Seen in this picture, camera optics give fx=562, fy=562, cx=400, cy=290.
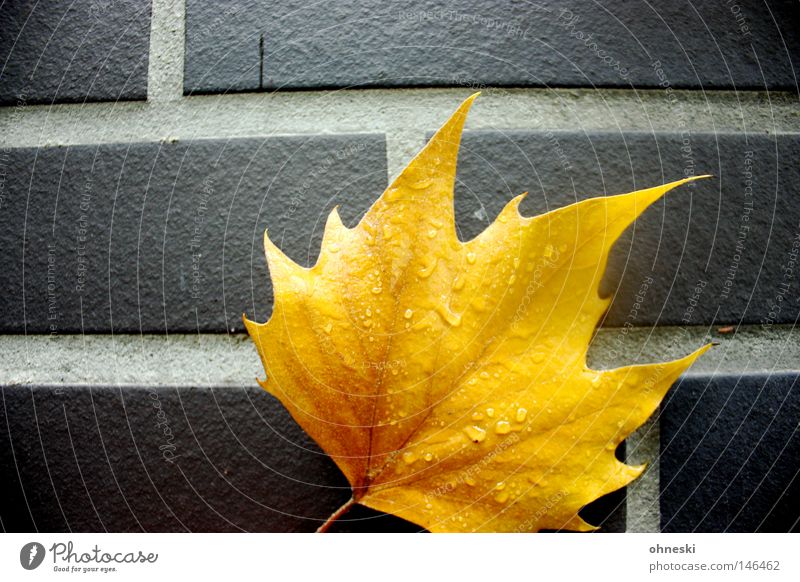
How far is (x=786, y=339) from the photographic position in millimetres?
348

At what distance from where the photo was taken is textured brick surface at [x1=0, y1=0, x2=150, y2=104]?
367 millimetres

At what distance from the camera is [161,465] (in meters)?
0.35

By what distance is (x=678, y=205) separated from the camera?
0.35m

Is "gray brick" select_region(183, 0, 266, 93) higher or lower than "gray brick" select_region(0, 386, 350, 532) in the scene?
higher

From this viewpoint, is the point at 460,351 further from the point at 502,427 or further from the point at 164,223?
the point at 164,223

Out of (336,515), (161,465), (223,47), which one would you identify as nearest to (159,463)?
(161,465)

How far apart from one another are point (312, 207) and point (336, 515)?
0.60 ft

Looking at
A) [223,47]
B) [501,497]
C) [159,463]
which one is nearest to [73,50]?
[223,47]

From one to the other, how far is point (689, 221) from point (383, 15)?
0.76ft

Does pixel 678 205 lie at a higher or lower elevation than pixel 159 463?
higher
